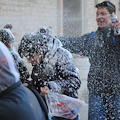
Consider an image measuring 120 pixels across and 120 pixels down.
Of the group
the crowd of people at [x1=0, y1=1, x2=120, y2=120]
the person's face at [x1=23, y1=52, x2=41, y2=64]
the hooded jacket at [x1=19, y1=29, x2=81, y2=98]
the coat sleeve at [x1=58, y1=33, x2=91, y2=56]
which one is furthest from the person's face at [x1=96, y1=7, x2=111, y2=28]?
the person's face at [x1=23, y1=52, x2=41, y2=64]

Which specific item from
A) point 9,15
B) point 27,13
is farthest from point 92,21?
point 9,15

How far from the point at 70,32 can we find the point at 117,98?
245 inches

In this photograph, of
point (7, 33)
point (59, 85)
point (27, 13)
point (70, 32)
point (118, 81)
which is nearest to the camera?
point (59, 85)

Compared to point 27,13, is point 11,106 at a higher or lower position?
lower

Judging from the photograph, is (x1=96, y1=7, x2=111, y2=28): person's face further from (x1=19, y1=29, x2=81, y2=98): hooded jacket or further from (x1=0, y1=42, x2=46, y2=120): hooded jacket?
(x1=0, y1=42, x2=46, y2=120): hooded jacket

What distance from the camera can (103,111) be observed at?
122 inches

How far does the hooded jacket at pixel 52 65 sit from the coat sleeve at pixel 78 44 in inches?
30.1

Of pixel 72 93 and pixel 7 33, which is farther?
pixel 7 33

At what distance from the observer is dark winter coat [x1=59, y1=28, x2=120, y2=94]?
2990 millimetres

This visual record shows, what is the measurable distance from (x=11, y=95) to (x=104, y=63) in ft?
5.55

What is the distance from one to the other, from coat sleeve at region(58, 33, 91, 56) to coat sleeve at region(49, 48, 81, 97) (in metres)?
0.79

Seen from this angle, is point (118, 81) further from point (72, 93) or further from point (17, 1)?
point (17, 1)

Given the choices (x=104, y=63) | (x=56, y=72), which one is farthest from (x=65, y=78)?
(x=104, y=63)

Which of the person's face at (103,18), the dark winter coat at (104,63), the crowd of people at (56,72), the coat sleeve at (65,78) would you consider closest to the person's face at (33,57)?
the crowd of people at (56,72)
